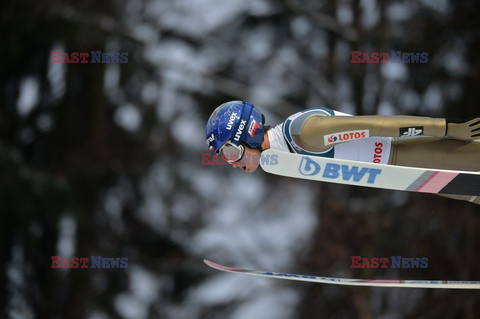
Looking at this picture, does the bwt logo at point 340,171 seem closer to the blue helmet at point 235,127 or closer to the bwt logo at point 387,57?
the blue helmet at point 235,127

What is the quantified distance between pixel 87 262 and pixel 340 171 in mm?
9924

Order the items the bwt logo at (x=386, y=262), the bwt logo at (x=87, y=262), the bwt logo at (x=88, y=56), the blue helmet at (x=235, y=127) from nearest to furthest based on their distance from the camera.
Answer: the blue helmet at (x=235, y=127) → the bwt logo at (x=386, y=262) → the bwt logo at (x=87, y=262) → the bwt logo at (x=88, y=56)

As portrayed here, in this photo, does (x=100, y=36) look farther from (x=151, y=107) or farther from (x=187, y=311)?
(x=187, y=311)

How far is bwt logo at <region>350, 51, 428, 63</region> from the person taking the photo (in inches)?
702

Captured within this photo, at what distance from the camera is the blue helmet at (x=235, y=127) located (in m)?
8.34

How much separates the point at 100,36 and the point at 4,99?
6.81 feet

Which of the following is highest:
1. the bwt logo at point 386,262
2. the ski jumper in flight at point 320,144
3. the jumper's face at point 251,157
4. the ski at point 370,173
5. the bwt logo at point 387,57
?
the bwt logo at point 387,57

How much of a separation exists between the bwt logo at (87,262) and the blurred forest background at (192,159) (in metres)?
0.32

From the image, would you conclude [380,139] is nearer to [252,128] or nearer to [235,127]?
[252,128]

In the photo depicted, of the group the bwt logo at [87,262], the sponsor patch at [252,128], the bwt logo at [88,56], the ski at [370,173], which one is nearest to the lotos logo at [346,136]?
the ski at [370,173]

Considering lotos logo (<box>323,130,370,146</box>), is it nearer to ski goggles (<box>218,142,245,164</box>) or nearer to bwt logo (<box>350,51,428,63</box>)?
ski goggles (<box>218,142,245,164</box>)

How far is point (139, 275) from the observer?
19031 mm

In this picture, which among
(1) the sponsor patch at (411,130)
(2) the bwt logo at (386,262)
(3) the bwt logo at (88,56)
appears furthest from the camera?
(3) the bwt logo at (88,56)

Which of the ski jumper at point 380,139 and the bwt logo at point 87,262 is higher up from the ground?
the ski jumper at point 380,139
